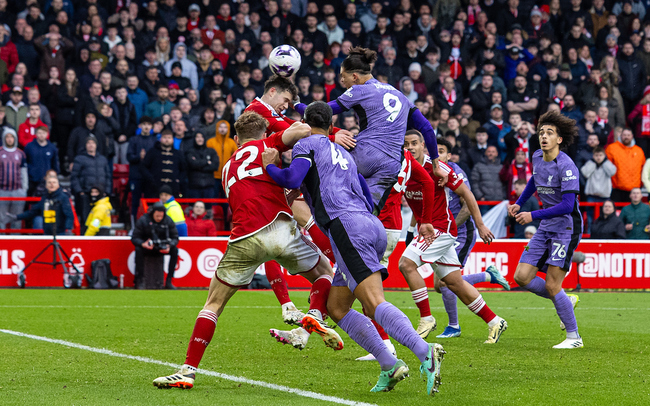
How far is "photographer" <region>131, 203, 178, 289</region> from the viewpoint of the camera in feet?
53.4

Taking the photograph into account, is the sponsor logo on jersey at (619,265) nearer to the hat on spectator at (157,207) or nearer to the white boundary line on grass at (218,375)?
the hat on spectator at (157,207)

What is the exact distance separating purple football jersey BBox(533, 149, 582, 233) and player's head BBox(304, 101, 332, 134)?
3.76m

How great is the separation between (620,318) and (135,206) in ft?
32.7

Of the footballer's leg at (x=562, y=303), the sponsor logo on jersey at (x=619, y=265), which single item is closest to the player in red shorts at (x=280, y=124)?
the footballer's leg at (x=562, y=303)

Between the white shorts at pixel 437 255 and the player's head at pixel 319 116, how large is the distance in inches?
138

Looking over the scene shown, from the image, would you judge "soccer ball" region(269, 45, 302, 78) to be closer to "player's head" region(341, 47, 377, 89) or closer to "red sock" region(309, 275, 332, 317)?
"player's head" region(341, 47, 377, 89)

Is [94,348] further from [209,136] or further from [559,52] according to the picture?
[559,52]

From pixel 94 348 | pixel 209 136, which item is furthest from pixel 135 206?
pixel 94 348

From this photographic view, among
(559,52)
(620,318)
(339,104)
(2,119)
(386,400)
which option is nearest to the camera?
(386,400)

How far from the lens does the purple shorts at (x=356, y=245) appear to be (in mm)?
6105

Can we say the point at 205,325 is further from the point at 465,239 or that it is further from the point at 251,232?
the point at 465,239

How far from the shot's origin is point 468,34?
22.1m

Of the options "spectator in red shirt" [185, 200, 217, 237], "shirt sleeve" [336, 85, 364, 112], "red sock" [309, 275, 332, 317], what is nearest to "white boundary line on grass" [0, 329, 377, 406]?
"red sock" [309, 275, 332, 317]

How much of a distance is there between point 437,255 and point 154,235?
312 inches
